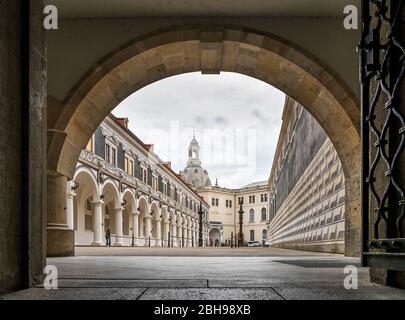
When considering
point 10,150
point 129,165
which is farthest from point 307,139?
point 129,165

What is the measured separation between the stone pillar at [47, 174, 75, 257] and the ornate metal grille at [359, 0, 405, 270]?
6.83 metres

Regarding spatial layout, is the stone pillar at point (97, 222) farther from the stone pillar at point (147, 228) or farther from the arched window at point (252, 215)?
the arched window at point (252, 215)

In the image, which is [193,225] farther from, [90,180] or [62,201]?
[62,201]

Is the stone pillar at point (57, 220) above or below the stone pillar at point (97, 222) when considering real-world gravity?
above

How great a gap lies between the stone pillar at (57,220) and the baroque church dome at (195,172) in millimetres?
98489

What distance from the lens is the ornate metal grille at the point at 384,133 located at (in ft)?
9.59

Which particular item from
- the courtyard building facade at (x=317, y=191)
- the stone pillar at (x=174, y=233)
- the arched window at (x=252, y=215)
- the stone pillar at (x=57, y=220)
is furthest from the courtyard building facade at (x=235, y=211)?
the stone pillar at (x=57, y=220)

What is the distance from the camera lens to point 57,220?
904 cm

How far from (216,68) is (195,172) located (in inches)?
4062

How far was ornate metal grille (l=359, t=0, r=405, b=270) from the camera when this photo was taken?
2924 millimetres

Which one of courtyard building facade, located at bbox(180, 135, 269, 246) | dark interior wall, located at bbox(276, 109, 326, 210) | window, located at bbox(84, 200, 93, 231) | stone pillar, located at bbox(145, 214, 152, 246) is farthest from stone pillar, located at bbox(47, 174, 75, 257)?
courtyard building facade, located at bbox(180, 135, 269, 246)

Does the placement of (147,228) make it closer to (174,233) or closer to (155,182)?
(155,182)

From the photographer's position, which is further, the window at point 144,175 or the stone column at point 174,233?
the stone column at point 174,233

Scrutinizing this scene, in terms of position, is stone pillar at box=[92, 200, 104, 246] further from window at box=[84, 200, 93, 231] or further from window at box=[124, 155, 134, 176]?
window at box=[124, 155, 134, 176]
